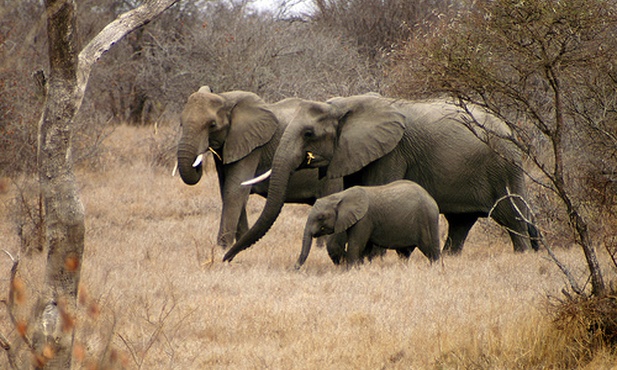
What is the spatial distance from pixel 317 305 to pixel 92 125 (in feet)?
32.1

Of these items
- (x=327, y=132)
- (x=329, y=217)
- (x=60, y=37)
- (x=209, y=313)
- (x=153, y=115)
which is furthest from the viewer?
(x=153, y=115)

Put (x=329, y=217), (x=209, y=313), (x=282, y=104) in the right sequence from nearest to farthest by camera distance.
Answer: (x=209, y=313), (x=329, y=217), (x=282, y=104)

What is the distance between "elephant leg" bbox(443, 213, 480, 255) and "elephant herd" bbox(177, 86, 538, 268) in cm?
1

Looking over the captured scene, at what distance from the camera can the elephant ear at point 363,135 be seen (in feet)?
32.1

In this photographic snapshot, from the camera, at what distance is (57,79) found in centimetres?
500

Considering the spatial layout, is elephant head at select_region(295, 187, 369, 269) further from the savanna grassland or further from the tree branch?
the tree branch

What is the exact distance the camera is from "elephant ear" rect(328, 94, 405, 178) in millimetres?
9773

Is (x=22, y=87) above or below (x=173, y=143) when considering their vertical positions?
above

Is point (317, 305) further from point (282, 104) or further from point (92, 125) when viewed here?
point (92, 125)

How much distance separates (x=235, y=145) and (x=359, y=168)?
5.06 ft

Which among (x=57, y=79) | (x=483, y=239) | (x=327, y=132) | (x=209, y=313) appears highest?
(x=57, y=79)

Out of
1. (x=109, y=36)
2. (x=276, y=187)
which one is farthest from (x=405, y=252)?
(x=109, y=36)

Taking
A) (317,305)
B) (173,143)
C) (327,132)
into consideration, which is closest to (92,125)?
(173,143)

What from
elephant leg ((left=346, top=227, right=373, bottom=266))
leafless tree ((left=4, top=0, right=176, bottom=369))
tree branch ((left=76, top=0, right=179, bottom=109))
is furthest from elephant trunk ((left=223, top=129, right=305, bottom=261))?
leafless tree ((left=4, top=0, right=176, bottom=369))
